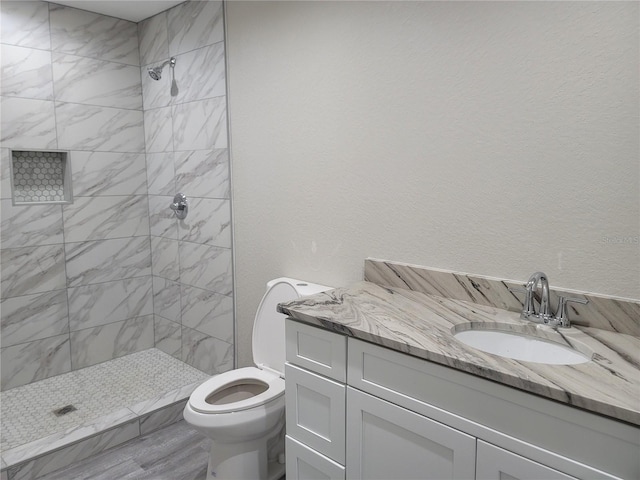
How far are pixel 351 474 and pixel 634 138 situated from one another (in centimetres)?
134

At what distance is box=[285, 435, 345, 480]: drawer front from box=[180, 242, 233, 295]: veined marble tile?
4.02 feet

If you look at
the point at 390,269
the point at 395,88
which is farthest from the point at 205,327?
the point at 395,88

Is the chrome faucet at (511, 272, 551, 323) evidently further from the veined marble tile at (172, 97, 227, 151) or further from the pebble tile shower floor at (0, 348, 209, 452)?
the pebble tile shower floor at (0, 348, 209, 452)

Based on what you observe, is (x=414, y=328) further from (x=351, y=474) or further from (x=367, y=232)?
(x=367, y=232)

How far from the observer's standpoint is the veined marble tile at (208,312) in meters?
2.70

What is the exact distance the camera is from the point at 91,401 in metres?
2.60

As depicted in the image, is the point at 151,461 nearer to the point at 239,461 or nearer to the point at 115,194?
the point at 239,461

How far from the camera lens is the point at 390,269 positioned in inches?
72.9

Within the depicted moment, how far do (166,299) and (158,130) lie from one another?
3.94 feet

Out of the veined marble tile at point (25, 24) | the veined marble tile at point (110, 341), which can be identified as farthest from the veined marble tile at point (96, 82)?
the veined marble tile at point (110, 341)

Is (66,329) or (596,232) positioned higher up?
(596,232)

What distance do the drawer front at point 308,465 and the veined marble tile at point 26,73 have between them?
2560mm

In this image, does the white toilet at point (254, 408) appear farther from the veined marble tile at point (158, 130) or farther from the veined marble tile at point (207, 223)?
the veined marble tile at point (158, 130)

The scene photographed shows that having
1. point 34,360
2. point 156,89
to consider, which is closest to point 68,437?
point 34,360
